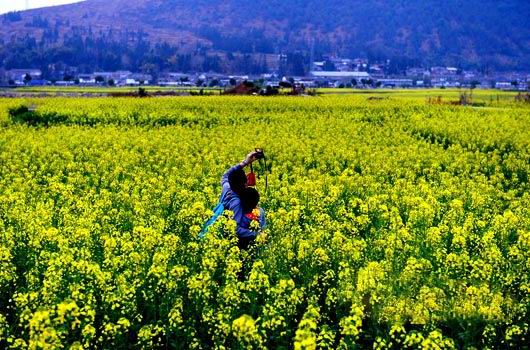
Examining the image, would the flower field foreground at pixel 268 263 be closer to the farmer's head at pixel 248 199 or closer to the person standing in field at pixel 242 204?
the person standing in field at pixel 242 204

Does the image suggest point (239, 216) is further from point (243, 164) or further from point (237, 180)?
point (243, 164)

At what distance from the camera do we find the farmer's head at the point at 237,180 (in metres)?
9.80

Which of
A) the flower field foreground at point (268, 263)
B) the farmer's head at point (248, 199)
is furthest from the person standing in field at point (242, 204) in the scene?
the flower field foreground at point (268, 263)

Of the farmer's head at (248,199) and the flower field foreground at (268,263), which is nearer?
the flower field foreground at (268,263)

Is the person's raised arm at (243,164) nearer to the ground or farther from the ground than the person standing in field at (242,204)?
farther from the ground

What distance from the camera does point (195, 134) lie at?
87.6 ft

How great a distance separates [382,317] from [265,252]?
2.25 m

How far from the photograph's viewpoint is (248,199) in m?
9.80

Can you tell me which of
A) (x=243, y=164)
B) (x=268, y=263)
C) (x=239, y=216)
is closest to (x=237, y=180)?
(x=243, y=164)

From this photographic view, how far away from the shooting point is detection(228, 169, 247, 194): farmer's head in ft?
32.2

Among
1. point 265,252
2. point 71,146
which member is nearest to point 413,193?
point 265,252

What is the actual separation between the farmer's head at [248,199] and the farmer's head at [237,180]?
8cm

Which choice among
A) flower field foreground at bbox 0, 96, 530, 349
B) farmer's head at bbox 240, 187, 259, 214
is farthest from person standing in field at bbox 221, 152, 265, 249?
flower field foreground at bbox 0, 96, 530, 349

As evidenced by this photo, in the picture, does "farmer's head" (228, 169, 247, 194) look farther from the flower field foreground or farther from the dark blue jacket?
the flower field foreground
